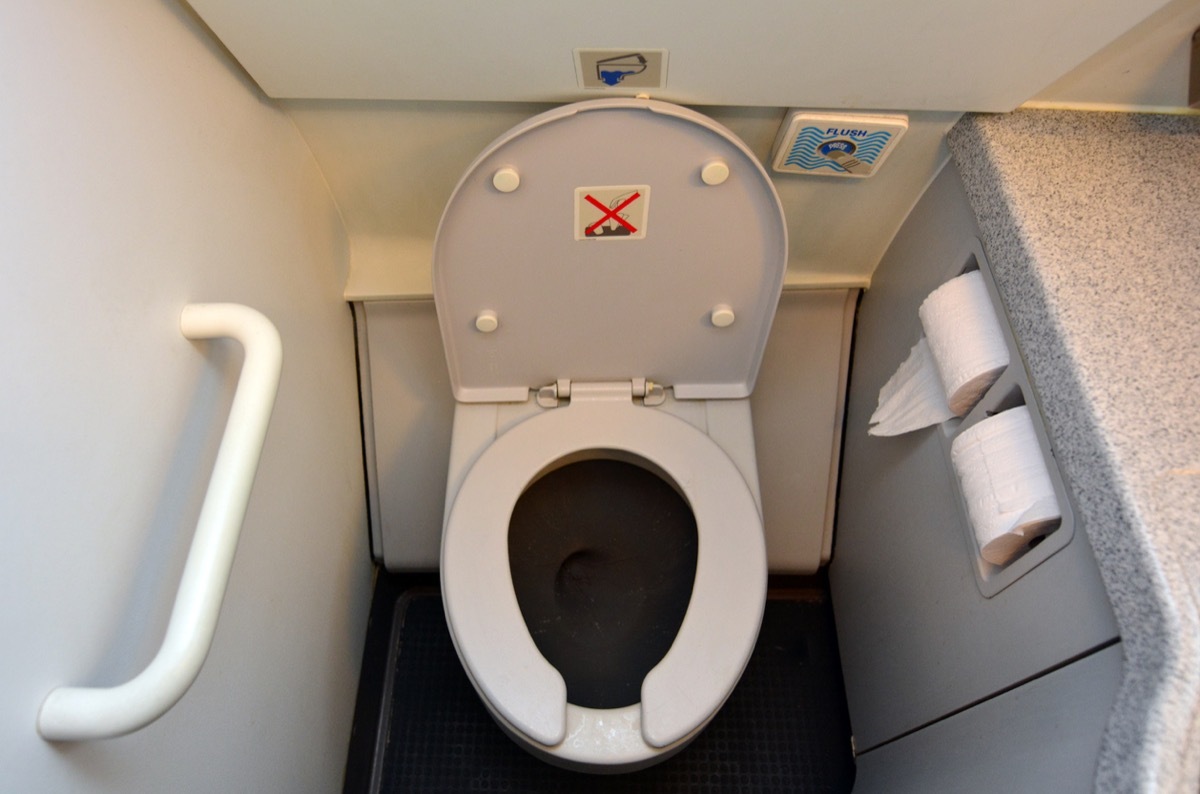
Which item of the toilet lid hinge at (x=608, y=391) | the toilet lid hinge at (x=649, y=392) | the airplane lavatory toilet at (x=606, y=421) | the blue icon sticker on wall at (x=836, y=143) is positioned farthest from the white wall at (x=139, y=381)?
the blue icon sticker on wall at (x=836, y=143)

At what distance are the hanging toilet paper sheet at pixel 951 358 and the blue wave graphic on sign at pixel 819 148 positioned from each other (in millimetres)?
169

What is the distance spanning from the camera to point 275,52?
0.75 meters

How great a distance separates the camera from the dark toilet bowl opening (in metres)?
0.98

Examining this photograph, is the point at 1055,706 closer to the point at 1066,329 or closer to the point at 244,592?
the point at 1066,329

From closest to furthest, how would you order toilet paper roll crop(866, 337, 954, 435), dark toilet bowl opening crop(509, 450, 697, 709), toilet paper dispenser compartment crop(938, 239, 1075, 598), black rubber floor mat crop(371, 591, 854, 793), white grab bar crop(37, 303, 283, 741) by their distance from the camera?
white grab bar crop(37, 303, 283, 741)
toilet paper dispenser compartment crop(938, 239, 1075, 598)
toilet paper roll crop(866, 337, 954, 435)
dark toilet bowl opening crop(509, 450, 697, 709)
black rubber floor mat crop(371, 591, 854, 793)

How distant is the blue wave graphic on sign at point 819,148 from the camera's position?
0.85 m

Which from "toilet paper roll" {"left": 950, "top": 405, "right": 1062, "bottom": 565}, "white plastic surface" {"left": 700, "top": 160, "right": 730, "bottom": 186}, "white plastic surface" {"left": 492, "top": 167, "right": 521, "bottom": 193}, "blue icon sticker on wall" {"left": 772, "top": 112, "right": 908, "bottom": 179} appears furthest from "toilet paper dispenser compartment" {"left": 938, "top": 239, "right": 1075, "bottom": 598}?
"white plastic surface" {"left": 492, "top": 167, "right": 521, "bottom": 193}

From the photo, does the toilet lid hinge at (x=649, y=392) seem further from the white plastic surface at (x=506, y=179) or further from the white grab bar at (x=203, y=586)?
the white grab bar at (x=203, y=586)

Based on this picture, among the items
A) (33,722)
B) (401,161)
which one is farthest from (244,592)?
(401,161)

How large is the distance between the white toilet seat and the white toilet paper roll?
0.29m

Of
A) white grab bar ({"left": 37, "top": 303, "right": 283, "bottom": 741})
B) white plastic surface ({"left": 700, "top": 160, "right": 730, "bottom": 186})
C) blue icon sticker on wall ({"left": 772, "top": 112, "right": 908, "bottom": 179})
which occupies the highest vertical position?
blue icon sticker on wall ({"left": 772, "top": 112, "right": 908, "bottom": 179})

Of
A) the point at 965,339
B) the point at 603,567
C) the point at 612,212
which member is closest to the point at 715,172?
the point at 612,212

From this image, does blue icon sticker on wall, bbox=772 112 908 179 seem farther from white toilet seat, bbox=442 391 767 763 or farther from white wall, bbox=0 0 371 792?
white wall, bbox=0 0 371 792

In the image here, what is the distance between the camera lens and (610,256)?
0.90m
